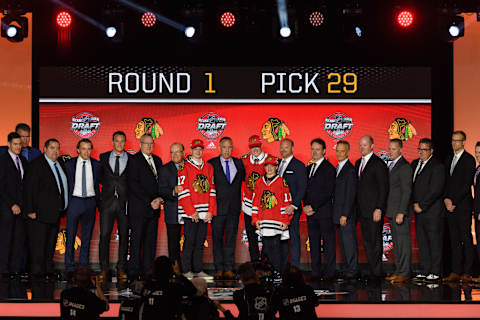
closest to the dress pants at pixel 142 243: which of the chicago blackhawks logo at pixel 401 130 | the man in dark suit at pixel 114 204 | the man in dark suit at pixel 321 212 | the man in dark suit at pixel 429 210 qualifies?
the man in dark suit at pixel 114 204

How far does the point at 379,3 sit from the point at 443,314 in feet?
16.0

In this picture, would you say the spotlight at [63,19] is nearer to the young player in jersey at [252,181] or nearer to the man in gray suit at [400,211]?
the young player in jersey at [252,181]

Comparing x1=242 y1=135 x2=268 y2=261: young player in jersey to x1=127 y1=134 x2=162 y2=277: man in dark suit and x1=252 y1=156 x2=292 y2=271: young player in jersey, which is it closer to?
x1=252 y1=156 x2=292 y2=271: young player in jersey

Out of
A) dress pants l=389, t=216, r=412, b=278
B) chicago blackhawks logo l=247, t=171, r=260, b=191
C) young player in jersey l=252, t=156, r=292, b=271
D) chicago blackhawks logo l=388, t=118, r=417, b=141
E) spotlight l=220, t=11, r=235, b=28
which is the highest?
spotlight l=220, t=11, r=235, b=28

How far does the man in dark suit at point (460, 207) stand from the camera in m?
9.05

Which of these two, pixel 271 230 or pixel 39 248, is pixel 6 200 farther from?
pixel 271 230

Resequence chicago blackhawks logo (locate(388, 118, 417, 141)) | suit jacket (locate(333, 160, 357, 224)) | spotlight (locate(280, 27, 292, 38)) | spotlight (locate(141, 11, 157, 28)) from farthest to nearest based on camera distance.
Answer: chicago blackhawks logo (locate(388, 118, 417, 141)) → spotlight (locate(141, 11, 157, 28)) → spotlight (locate(280, 27, 292, 38)) → suit jacket (locate(333, 160, 357, 224))

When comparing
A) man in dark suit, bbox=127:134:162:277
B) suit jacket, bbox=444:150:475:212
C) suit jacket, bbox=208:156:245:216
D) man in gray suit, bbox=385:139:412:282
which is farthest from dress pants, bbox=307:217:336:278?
man in dark suit, bbox=127:134:162:277

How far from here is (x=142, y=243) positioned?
9.41 metres

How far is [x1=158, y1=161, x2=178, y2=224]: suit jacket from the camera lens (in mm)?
9367

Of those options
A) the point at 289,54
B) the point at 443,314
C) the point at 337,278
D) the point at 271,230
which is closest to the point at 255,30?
the point at 289,54

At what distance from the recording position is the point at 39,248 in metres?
9.36

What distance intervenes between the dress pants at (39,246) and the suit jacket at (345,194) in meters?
3.52

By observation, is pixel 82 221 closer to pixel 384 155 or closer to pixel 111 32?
pixel 111 32
